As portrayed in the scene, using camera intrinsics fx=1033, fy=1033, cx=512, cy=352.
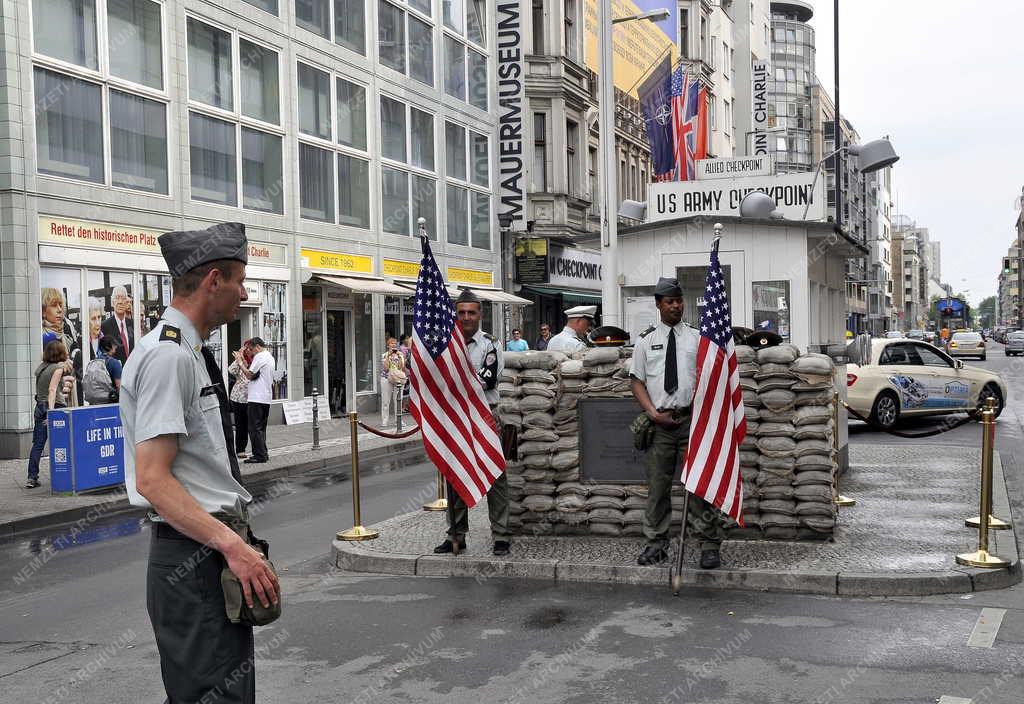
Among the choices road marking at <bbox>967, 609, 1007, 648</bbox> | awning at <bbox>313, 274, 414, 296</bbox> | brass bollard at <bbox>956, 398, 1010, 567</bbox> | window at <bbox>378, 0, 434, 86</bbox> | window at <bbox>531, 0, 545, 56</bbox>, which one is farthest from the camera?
window at <bbox>531, 0, 545, 56</bbox>

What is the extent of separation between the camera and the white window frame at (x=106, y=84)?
628 inches

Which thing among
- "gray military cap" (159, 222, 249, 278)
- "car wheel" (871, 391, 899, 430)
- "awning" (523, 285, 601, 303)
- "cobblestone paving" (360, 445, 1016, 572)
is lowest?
"cobblestone paving" (360, 445, 1016, 572)

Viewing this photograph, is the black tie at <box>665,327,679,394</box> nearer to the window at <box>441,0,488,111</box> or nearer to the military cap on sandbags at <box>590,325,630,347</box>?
the military cap on sandbags at <box>590,325,630,347</box>

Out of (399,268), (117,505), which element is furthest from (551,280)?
(117,505)

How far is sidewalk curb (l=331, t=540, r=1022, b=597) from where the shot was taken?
6.75 meters

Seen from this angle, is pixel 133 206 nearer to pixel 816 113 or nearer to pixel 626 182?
pixel 626 182

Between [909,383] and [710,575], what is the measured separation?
42.7 feet

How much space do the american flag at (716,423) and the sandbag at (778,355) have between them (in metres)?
0.72

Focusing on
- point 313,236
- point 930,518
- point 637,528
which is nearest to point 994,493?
point 930,518

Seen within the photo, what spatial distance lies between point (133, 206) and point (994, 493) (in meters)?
13.9

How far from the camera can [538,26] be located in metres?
34.1

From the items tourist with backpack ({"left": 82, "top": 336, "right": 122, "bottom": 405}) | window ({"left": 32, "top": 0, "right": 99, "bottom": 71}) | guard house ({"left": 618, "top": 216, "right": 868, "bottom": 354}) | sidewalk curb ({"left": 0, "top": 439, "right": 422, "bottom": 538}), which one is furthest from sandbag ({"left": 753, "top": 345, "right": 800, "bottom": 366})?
window ({"left": 32, "top": 0, "right": 99, "bottom": 71})

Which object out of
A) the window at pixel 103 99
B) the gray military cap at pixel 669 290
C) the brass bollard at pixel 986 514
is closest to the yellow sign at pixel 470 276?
the window at pixel 103 99

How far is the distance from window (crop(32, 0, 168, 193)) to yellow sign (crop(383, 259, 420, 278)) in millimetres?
7697
